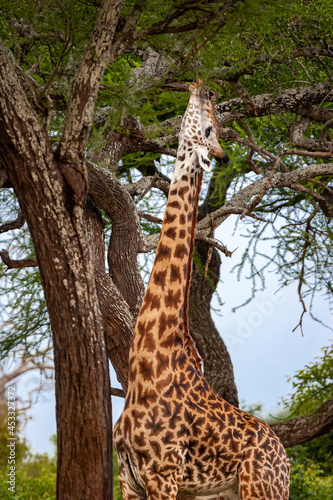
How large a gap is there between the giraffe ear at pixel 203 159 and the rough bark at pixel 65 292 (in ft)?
2.78

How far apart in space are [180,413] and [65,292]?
3.23ft

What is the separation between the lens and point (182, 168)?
276 centimetres

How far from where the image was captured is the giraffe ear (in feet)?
8.66

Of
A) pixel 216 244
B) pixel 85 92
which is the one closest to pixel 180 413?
pixel 85 92

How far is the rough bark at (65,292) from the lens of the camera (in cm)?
321

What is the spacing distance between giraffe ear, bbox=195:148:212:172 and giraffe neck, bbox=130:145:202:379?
44 mm

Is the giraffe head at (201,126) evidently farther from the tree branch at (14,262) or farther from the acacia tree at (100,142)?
the tree branch at (14,262)

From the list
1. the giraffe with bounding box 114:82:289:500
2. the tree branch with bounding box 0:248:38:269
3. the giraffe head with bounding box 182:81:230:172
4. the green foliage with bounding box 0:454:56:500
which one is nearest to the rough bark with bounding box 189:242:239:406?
the green foliage with bounding box 0:454:56:500

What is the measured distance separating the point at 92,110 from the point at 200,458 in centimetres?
178

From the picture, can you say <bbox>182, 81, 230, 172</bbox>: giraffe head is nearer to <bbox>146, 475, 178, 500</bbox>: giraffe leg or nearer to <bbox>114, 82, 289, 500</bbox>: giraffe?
<bbox>114, 82, 289, 500</bbox>: giraffe

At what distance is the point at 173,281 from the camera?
8.70 ft

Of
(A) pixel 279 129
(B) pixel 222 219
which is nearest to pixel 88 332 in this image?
(B) pixel 222 219

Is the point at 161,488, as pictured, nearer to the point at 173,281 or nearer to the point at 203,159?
the point at 173,281

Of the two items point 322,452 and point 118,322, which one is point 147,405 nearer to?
point 118,322
